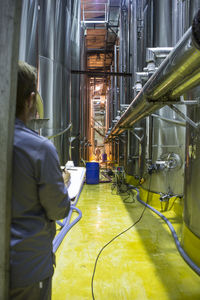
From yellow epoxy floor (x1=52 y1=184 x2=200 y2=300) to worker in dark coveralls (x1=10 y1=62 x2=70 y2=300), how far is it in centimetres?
74

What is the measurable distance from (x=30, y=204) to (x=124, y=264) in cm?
124

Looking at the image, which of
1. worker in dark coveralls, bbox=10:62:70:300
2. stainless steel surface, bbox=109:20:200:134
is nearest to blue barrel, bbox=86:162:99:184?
stainless steel surface, bbox=109:20:200:134

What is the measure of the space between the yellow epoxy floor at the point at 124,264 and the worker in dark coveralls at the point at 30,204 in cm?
74

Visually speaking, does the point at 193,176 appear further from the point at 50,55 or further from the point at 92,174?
the point at 92,174

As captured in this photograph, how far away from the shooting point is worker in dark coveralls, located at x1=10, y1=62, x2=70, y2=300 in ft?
1.96

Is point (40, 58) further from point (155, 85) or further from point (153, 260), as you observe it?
point (153, 260)

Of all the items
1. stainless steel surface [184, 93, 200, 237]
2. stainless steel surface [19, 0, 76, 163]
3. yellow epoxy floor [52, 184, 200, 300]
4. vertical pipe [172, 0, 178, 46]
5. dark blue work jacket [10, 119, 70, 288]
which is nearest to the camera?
dark blue work jacket [10, 119, 70, 288]

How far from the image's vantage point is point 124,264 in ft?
4.95

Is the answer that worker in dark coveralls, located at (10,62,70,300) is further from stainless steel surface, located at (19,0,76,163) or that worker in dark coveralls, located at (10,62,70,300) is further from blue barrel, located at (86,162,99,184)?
blue barrel, located at (86,162,99,184)

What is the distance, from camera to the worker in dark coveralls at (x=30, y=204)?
0.60 meters

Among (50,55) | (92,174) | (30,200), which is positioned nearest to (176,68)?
(30,200)

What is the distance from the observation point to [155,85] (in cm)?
145

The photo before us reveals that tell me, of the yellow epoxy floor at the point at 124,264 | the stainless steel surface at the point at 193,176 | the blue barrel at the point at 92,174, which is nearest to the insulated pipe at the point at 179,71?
the stainless steel surface at the point at 193,176

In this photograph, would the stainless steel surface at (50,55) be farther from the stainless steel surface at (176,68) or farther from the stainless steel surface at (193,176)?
the stainless steel surface at (193,176)
